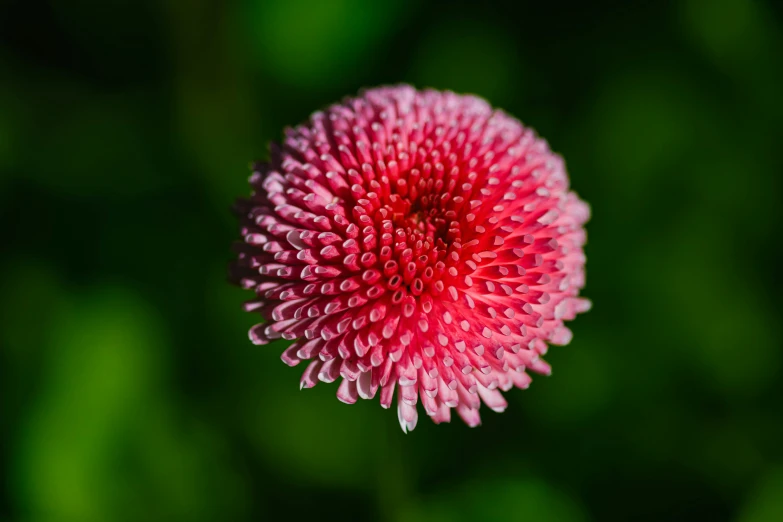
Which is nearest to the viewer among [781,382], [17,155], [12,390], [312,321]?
[312,321]

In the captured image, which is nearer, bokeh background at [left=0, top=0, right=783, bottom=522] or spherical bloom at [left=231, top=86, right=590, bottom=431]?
spherical bloom at [left=231, top=86, right=590, bottom=431]

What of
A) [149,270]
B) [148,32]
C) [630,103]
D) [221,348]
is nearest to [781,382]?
[630,103]

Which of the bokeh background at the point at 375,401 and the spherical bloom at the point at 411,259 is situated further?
the bokeh background at the point at 375,401

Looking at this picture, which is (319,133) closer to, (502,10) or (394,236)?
(394,236)

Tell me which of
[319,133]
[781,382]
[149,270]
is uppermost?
[149,270]
